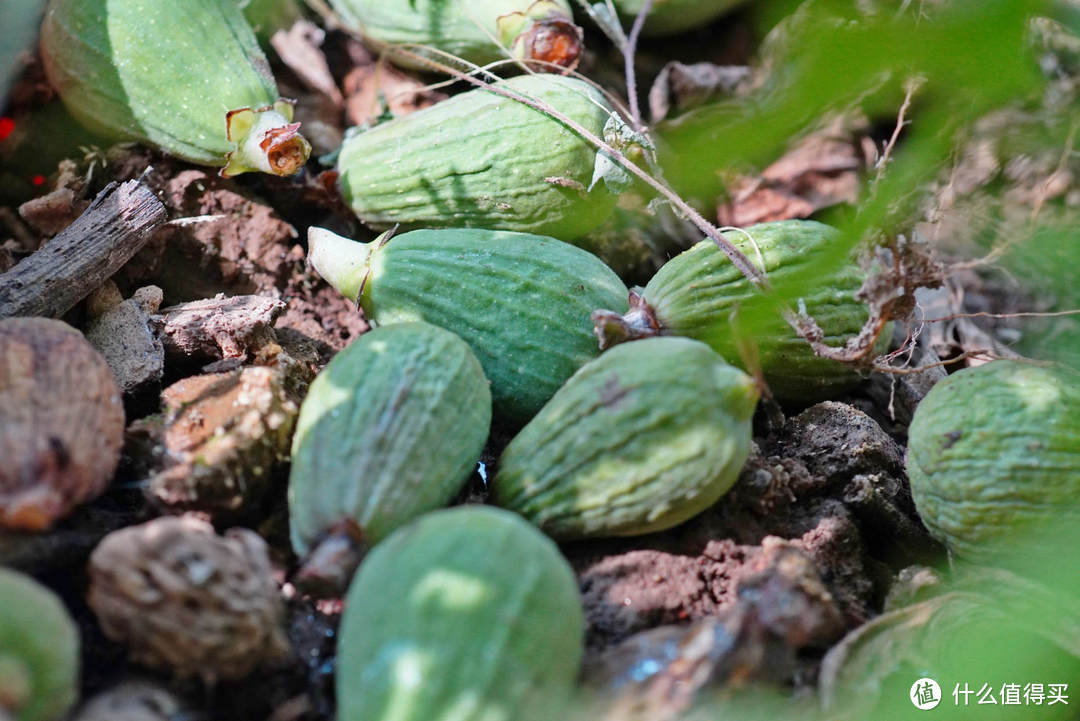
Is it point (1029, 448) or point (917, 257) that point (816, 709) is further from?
point (917, 257)

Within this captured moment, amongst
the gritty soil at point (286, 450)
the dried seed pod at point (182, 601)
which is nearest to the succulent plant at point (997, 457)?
the gritty soil at point (286, 450)

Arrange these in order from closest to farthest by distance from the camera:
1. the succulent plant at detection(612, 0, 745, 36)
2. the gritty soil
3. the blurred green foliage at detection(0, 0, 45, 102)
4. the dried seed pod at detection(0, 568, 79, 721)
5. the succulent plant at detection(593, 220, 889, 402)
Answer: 1. the dried seed pod at detection(0, 568, 79, 721)
2. the gritty soil
3. the blurred green foliage at detection(0, 0, 45, 102)
4. the succulent plant at detection(593, 220, 889, 402)
5. the succulent plant at detection(612, 0, 745, 36)

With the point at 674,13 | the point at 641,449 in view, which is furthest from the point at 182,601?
the point at 674,13

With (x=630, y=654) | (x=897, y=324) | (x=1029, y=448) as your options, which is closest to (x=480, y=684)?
(x=630, y=654)

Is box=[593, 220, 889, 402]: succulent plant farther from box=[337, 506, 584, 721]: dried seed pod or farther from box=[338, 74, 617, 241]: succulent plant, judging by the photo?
box=[337, 506, 584, 721]: dried seed pod

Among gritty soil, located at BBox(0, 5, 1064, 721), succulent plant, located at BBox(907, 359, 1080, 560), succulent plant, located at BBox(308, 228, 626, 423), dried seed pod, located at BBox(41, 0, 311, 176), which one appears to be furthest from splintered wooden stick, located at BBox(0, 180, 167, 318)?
succulent plant, located at BBox(907, 359, 1080, 560)

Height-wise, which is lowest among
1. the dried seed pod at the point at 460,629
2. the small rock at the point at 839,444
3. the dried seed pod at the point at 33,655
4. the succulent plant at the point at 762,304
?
the small rock at the point at 839,444

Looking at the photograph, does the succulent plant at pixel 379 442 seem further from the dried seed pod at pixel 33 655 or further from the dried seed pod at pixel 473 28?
the dried seed pod at pixel 473 28
